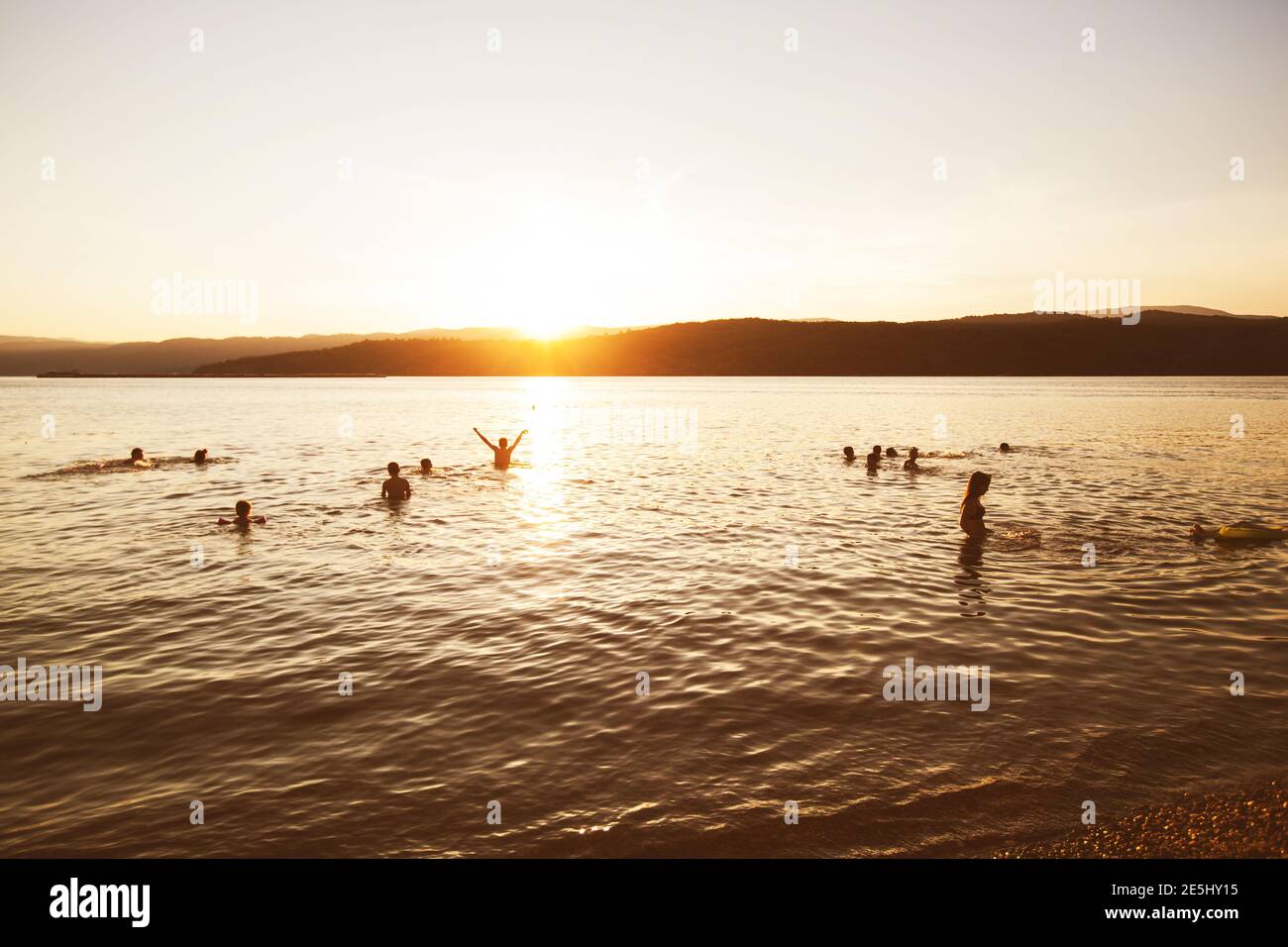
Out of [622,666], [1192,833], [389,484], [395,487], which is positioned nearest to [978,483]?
[622,666]

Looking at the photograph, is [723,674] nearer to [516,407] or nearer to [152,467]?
[152,467]

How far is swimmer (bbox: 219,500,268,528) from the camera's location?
67.7ft

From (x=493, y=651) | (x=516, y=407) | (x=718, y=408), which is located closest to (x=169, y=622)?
(x=493, y=651)

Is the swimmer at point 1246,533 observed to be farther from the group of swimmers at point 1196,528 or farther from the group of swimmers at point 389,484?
the group of swimmers at point 389,484

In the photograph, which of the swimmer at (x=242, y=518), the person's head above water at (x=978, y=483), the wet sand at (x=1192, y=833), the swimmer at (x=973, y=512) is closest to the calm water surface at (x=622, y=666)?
the wet sand at (x=1192, y=833)

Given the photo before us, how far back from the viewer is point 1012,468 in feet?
112

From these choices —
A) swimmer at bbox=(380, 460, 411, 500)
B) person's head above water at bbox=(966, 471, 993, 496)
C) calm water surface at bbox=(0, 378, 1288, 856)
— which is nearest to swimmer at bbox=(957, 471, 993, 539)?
person's head above water at bbox=(966, 471, 993, 496)

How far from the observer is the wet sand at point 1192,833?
6145 millimetres

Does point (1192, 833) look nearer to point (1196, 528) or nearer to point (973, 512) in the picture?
point (973, 512)

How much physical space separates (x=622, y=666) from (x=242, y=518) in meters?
15.8
